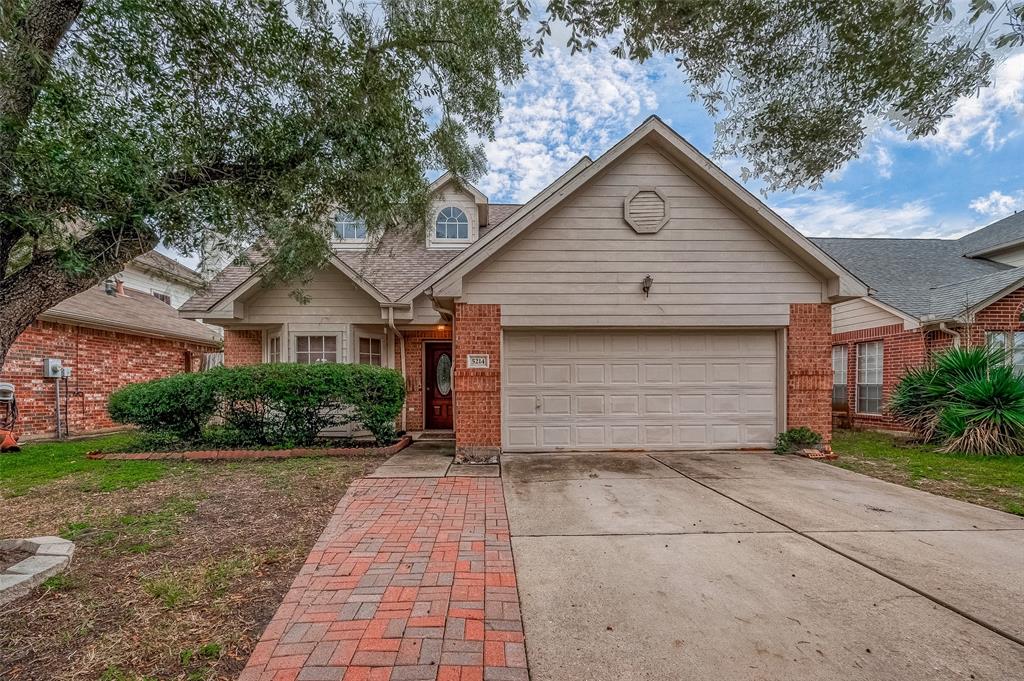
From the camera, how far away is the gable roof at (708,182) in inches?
284

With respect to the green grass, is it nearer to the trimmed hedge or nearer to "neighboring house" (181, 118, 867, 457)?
the trimmed hedge

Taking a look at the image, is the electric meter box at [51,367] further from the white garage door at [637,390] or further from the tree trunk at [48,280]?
the white garage door at [637,390]

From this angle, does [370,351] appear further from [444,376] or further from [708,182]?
[708,182]

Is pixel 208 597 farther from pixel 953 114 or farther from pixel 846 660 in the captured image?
pixel 953 114

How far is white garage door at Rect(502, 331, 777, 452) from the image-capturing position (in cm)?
770

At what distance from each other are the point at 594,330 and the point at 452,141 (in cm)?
369

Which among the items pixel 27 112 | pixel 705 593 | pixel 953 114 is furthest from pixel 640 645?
pixel 27 112

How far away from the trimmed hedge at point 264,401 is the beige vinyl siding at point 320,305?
2.22 m

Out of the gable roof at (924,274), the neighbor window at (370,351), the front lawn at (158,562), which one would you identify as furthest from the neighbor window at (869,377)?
the neighbor window at (370,351)

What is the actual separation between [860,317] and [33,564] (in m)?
15.1

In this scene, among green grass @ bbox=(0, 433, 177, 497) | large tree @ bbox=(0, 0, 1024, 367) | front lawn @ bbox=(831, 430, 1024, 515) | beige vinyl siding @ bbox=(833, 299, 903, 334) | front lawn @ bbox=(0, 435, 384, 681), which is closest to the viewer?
front lawn @ bbox=(0, 435, 384, 681)

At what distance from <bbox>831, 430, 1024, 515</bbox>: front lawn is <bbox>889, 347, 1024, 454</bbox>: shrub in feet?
1.28

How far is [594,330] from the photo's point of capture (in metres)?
7.62

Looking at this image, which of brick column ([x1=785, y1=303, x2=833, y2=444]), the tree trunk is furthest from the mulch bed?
brick column ([x1=785, y1=303, x2=833, y2=444])
